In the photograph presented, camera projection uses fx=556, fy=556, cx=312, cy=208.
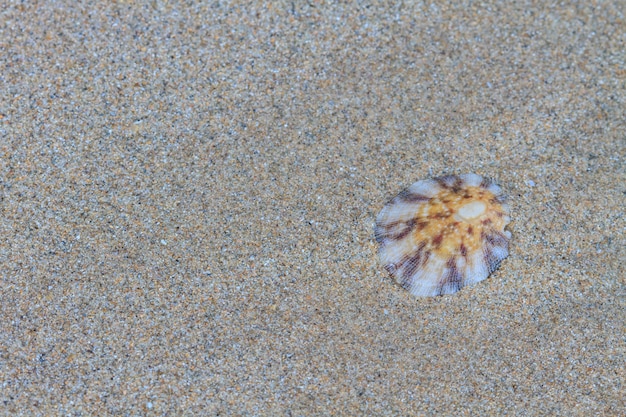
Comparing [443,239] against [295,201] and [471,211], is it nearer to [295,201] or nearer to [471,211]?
[471,211]

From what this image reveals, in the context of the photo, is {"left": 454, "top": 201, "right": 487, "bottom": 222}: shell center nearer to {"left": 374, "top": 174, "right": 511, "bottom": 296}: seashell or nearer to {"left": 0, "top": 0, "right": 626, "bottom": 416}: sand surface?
{"left": 374, "top": 174, "right": 511, "bottom": 296}: seashell

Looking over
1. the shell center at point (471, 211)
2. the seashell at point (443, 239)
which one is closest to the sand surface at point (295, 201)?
the seashell at point (443, 239)

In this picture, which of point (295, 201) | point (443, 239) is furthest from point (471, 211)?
point (295, 201)

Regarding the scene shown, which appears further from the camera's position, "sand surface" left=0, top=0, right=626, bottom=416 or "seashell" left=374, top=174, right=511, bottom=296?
"seashell" left=374, top=174, right=511, bottom=296

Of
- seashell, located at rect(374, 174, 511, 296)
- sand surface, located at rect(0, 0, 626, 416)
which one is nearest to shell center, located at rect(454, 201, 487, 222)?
seashell, located at rect(374, 174, 511, 296)

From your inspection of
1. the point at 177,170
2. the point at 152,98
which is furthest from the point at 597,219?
the point at 152,98

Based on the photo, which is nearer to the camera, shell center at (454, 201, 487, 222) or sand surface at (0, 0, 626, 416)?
sand surface at (0, 0, 626, 416)
